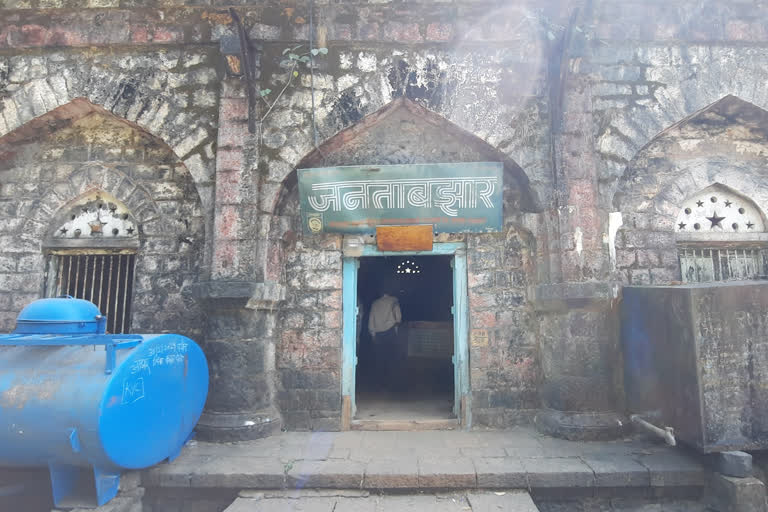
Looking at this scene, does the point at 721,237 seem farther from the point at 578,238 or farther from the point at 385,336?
the point at 385,336

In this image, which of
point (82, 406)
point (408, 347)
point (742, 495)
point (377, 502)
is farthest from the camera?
point (408, 347)

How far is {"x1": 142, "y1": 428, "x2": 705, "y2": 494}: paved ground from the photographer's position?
3.34 meters

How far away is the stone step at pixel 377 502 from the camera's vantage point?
3.08 metres

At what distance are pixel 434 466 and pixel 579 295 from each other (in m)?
1.96

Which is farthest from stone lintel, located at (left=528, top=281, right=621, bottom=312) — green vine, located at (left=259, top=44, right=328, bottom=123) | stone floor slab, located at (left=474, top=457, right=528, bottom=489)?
green vine, located at (left=259, top=44, right=328, bottom=123)

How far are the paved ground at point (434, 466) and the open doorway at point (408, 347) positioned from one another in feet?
2.83

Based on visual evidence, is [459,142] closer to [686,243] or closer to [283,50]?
[283,50]

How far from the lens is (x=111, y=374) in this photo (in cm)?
291

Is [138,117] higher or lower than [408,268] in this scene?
higher

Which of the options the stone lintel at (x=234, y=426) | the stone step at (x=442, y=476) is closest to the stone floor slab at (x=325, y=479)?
the stone step at (x=442, y=476)

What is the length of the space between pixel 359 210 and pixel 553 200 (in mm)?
1907

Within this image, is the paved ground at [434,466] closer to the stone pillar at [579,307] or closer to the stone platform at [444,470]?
the stone platform at [444,470]

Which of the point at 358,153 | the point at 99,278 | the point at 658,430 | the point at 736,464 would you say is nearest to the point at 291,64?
the point at 358,153

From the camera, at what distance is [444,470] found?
3.38 m
